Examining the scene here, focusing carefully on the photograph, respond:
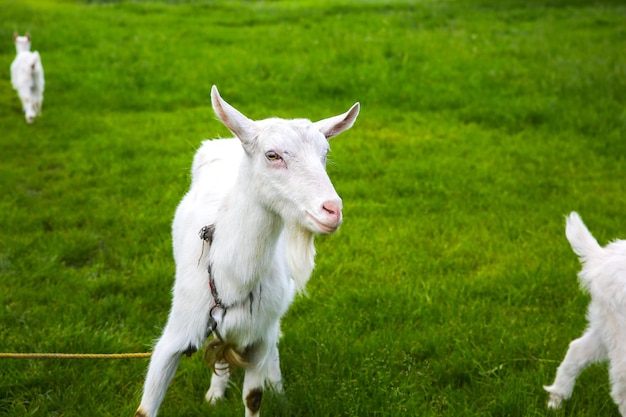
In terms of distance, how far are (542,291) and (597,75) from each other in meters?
6.62

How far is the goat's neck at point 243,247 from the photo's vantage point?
2631 mm

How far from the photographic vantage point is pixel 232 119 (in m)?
2.48

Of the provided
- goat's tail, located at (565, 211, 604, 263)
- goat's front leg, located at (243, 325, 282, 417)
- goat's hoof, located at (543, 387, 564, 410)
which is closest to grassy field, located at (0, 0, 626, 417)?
goat's hoof, located at (543, 387, 564, 410)

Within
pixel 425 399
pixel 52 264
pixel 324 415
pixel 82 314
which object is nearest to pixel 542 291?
pixel 425 399

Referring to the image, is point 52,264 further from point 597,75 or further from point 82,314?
point 597,75

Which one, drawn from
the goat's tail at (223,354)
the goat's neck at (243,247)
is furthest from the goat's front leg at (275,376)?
the goat's neck at (243,247)

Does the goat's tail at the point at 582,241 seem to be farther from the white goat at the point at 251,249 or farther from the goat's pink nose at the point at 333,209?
the goat's pink nose at the point at 333,209

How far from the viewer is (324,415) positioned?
3166 mm

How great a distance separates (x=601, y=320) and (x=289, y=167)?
1.88 meters

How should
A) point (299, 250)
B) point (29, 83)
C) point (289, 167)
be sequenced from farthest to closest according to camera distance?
point (29, 83) → point (299, 250) → point (289, 167)

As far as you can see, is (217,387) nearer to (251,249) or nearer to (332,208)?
(251,249)

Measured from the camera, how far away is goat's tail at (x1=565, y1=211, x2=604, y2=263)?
3.37 meters

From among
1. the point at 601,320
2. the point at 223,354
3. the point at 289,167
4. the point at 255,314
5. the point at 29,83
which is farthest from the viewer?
the point at 29,83

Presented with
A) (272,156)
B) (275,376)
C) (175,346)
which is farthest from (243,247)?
(275,376)
